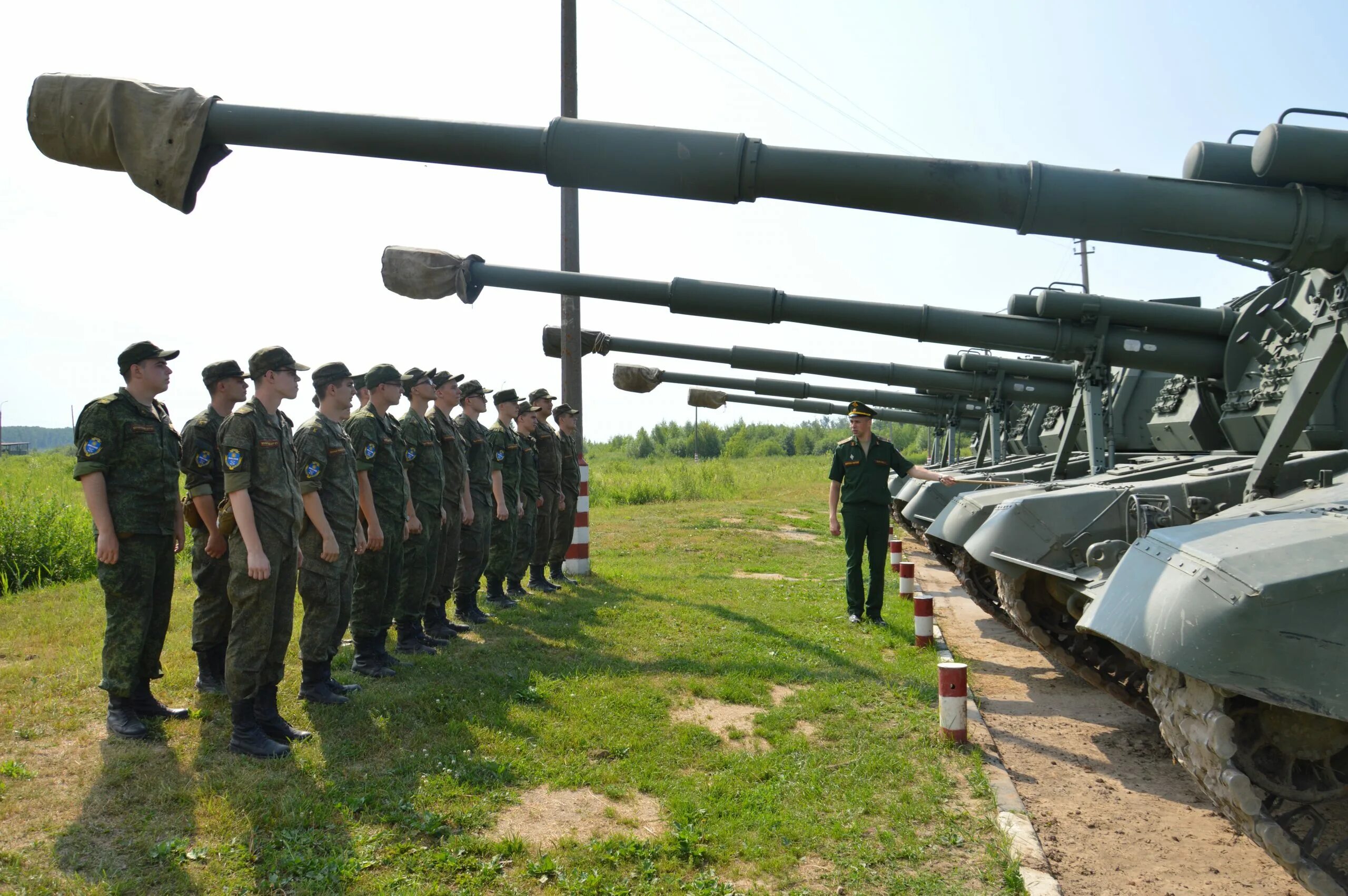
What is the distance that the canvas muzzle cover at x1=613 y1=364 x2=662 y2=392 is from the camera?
11914mm

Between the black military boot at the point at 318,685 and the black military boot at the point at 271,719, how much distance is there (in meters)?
0.51

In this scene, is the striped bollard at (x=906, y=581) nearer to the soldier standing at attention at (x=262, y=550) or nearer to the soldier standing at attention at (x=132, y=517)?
the soldier standing at attention at (x=262, y=550)

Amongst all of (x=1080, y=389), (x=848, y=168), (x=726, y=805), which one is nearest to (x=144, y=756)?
(x=726, y=805)

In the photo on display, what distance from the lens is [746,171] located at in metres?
3.69

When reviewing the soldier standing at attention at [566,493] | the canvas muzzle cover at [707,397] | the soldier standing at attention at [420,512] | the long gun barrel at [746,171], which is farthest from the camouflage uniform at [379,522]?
the canvas muzzle cover at [707,397]

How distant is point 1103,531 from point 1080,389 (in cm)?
354

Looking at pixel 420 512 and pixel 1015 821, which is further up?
pixel 420 512

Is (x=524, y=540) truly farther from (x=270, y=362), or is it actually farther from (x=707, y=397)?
(x=707, y=397)

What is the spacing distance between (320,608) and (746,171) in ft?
10.9

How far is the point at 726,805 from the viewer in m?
4.29

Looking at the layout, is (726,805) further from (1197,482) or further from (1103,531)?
(1197,482)

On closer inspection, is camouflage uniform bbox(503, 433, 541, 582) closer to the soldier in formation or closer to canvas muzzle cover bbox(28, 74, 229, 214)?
the soldier in formation

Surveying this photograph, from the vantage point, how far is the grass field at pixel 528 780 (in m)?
3.57

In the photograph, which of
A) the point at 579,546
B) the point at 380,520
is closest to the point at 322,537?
the point at 380,520
